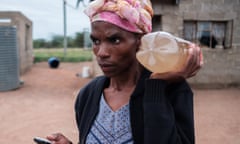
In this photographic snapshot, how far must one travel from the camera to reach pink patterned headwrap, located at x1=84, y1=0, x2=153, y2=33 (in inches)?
35.9

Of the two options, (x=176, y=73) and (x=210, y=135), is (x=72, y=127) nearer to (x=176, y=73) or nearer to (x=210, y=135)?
(x=210, y=135)

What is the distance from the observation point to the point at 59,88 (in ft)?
29.1

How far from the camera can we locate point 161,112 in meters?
0.82

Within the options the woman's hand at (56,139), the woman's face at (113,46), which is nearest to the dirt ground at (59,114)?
the woman's hand at (56,139)

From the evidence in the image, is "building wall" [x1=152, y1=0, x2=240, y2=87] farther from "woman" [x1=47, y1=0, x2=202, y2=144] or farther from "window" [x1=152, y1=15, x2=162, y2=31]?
"woman" [x1=47, y1=0, x2=202, y2=144]

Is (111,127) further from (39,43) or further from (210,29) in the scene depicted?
(39,43)

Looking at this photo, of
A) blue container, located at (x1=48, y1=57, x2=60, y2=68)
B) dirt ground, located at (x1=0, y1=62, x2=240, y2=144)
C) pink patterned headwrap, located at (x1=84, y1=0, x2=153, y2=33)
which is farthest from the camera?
blue container, located at (x1=48, y1=57, x2=60, y2=68)

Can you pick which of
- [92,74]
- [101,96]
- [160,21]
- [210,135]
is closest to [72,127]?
[210,135]

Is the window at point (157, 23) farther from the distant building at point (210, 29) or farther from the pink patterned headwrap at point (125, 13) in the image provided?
the pink patterned headwrap at point (125, 13)

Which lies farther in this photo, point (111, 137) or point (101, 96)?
point (101, 96)

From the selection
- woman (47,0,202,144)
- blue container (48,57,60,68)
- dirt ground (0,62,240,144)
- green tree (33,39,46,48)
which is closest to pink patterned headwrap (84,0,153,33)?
woman (47,0,202,144)

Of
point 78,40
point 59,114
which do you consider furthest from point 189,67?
point 78,40

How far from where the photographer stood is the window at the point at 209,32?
800cm

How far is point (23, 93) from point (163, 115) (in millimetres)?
7573
